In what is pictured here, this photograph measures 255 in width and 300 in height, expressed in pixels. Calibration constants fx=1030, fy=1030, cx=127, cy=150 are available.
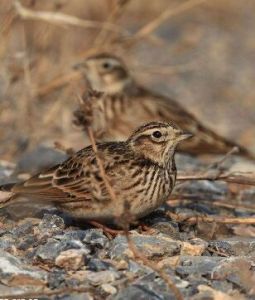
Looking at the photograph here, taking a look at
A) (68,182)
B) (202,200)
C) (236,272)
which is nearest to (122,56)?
(202,200)

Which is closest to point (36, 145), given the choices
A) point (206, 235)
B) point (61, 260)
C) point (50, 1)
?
point (50, 1)

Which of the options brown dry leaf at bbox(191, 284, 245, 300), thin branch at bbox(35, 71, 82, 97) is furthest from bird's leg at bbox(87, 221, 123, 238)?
thin branch at bbox(35, 71, 82, 97)

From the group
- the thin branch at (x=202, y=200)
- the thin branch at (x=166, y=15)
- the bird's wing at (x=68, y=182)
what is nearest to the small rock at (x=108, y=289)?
the bird's wing at (x=68, y=182)

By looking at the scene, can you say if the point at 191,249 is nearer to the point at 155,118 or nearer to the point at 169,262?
the point at 169,262

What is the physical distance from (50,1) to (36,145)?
2679 millimetres

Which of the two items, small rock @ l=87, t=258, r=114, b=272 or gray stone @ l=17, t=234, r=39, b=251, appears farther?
gray stone @ l=17, t=234, r=39, b=251

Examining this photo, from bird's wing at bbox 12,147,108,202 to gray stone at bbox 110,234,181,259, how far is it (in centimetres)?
60

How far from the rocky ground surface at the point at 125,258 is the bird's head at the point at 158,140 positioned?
18.8 inches

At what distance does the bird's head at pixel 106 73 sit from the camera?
462 inches

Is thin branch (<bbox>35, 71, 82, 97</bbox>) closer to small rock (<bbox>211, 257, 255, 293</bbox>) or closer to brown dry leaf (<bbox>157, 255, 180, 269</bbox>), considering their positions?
brown dry leaf (<bbox>157, 255, 180, 269</bbox>)

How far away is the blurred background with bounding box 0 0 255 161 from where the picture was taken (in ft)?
35.9

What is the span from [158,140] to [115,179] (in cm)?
60

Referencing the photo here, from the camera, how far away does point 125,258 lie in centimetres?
658

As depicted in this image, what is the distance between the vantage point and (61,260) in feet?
21.5
